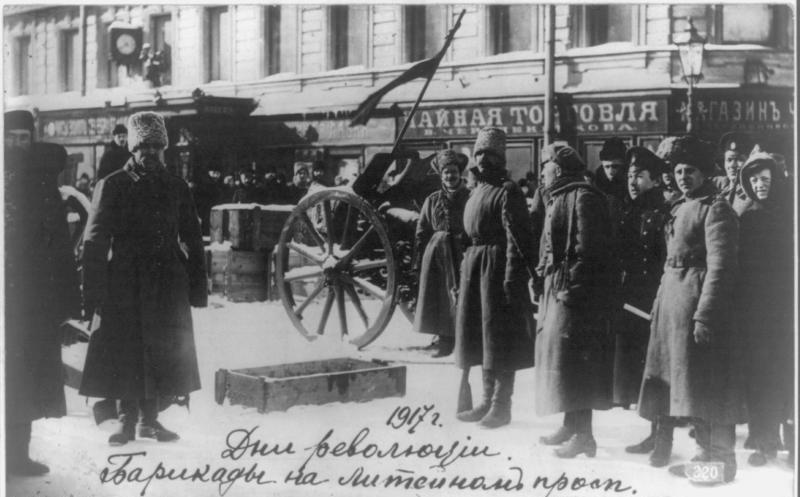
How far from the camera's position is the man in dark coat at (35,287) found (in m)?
4.29

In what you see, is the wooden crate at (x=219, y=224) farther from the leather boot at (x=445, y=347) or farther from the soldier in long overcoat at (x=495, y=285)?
the soldier in long overcoat at (x=495, y=285)

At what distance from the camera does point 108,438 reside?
4285 millimetres

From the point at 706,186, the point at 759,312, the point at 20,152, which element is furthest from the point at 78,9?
the point at 759,312

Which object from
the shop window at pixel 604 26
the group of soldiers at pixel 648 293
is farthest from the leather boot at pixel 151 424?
the shop window at pixel 604 26

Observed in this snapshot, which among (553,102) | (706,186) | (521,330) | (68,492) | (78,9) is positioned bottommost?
(68,492)

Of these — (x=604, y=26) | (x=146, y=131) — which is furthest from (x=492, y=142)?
(x=604, y=26)

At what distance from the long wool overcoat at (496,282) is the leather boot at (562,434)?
1.08 feet

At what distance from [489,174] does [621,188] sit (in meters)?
0.66

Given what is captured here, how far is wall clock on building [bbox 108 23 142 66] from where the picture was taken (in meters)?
5.27

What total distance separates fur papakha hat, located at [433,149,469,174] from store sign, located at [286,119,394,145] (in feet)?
1.77

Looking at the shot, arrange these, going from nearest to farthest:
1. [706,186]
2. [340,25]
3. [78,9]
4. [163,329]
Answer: [706,186] < [163,329] < [78,9] < [340,25]

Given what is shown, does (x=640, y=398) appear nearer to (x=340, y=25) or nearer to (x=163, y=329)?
(x=163, y=329)

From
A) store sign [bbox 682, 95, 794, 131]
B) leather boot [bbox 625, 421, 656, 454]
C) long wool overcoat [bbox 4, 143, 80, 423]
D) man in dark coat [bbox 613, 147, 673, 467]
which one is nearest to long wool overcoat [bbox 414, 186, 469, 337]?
man in dark coat [bbox 613, 147, 673, 467]

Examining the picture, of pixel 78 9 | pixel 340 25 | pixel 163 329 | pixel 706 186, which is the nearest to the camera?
pixel 706 186
